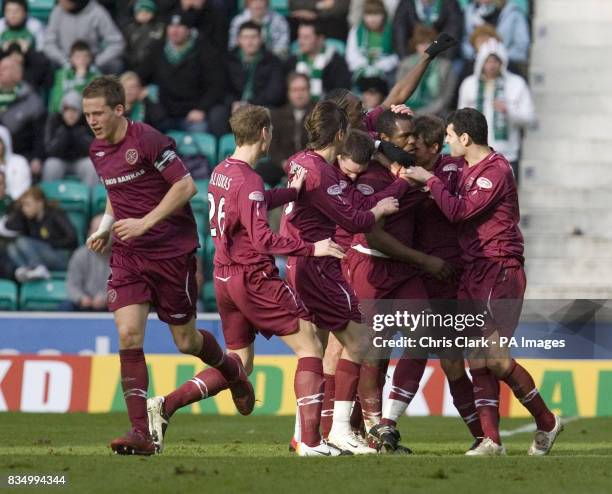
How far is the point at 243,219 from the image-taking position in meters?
8.55

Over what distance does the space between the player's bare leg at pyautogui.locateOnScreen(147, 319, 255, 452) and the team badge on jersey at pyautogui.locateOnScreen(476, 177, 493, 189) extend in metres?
1.95

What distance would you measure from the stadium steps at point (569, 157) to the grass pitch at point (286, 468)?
613 centimetres

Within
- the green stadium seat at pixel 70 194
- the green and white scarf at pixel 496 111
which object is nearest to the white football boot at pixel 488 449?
the green and white scarf at pixel 496 111

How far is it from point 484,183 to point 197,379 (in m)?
2.25

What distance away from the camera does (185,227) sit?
30.2 ft

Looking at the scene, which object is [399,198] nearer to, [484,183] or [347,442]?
[484,183]

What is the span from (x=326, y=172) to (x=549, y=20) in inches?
427

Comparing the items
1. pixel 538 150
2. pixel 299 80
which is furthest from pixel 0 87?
pixel 538 150

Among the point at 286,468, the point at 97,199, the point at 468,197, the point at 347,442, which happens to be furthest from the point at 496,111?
the point at 286,468

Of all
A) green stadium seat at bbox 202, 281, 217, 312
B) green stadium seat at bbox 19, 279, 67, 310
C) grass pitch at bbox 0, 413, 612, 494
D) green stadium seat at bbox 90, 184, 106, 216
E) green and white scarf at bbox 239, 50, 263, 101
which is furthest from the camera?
green and white scarf at bbox 239, 50, 263, 101

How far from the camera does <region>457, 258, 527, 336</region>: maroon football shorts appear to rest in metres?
9.37

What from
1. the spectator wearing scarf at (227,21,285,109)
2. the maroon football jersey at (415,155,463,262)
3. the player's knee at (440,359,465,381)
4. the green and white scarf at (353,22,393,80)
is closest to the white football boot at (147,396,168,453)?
the player's knee at (440,359,465,381)

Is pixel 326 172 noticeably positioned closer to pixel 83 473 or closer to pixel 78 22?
pixel 83 473

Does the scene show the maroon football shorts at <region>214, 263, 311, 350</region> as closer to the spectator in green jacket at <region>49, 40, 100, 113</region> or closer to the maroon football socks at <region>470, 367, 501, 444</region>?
the maroon football socks at <region>470, 367, 501, 444</region>
